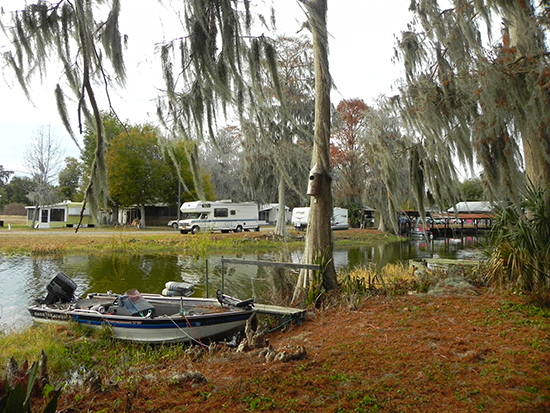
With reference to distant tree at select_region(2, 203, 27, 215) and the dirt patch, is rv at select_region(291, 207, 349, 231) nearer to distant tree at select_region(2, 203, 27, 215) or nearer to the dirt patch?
the dirt patch

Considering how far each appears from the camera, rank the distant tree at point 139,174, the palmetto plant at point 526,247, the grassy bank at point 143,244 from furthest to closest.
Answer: the distant tree at point 139,174 → the grassy bank at point 143,244 → the palmetto plant at point 526,247

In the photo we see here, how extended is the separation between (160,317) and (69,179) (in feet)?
171

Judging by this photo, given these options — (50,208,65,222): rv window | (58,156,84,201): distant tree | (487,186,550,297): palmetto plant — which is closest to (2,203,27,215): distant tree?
(58,156,84,201): distant tree

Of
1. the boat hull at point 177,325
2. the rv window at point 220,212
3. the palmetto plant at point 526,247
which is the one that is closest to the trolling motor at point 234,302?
the boat hull at point 177,325

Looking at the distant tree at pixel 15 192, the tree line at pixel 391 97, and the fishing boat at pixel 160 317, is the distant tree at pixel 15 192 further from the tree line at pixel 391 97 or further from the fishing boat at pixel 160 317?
the tree line at pixel 391 97

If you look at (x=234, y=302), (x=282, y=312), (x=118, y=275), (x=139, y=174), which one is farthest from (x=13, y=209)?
(x=282, y=312)

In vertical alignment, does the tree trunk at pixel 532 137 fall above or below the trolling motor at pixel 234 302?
above

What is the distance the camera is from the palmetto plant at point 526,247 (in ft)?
20.3

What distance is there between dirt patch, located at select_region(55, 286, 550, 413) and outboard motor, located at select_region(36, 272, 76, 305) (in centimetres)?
424

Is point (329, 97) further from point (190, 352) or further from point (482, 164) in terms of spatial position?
point (190, 352)

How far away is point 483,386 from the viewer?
11.5 feet

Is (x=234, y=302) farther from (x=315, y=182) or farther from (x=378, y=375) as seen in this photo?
(x=378, y=375)

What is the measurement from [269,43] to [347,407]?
3.21 meters

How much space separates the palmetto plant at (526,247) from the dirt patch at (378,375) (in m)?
0.79
